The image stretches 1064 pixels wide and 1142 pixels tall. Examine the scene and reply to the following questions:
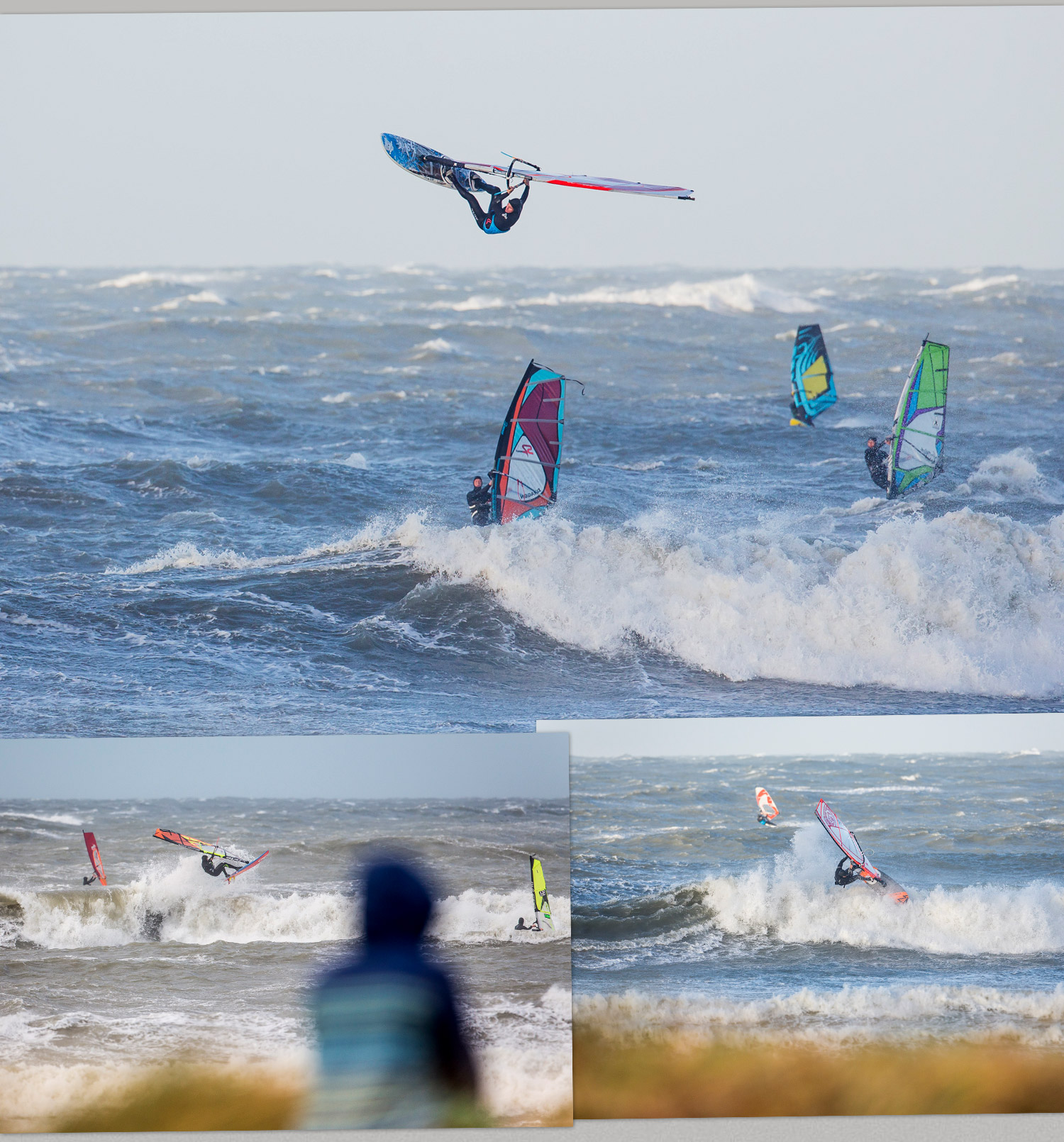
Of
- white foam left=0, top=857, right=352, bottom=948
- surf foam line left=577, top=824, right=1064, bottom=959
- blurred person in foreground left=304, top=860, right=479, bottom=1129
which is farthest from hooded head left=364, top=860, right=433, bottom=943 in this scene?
surf foam line left=577, top=824, right=1064, bottom=959

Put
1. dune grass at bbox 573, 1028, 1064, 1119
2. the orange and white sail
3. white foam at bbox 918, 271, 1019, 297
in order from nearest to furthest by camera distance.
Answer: dune grass at bbox 573, 1028, 1064, 1119 → the orange and white sail → white foam at bbox 918, 271, 1019, 297

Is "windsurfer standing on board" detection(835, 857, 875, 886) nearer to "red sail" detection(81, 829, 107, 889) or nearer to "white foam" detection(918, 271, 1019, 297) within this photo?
"white foam" detection(918, 271, 1019, 297)

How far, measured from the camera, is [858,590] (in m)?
6.80

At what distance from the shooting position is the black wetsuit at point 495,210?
667 cm

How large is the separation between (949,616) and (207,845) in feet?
14.6

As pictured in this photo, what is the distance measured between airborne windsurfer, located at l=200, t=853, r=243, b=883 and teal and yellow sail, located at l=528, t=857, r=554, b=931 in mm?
1496

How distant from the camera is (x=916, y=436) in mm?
6906

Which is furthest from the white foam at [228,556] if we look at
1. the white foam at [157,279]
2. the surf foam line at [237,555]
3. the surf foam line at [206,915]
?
the surf foam line at [206,915]

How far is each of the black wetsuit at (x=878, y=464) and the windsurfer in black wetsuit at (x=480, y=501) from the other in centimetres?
235

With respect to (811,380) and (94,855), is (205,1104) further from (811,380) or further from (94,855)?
(811,380)

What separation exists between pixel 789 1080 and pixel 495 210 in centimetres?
507

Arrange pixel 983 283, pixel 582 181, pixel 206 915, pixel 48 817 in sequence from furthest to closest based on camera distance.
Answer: pixel 983 283
pixel 582 181
pixel 48 817
pixel 206 915

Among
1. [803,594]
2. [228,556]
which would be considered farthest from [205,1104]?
[803,594]

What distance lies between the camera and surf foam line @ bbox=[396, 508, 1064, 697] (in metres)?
6.71
